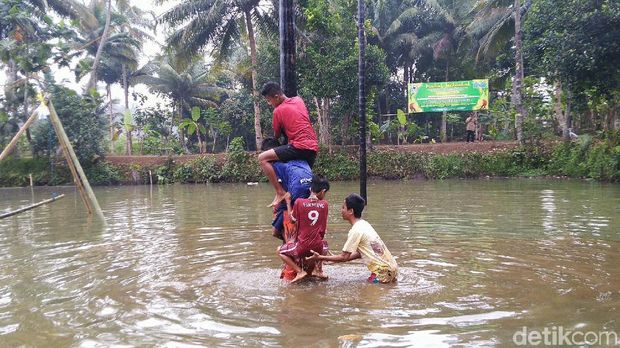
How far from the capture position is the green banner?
82.7ft

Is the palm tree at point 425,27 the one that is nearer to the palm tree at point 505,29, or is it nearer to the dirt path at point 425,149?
the palm tree at point 505,29

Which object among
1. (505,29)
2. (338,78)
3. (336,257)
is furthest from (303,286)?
(505,29)

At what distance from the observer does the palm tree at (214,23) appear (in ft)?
84.0

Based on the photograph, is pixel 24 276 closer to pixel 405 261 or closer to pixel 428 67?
pixel 405 261

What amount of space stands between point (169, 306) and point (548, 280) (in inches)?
152

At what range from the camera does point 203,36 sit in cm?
2653

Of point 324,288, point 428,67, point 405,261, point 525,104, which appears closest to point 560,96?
point 525,104

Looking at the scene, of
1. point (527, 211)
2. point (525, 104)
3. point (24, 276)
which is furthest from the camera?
point (525, 104)

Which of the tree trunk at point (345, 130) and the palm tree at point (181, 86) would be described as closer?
the tree trunk at point (345, 130)

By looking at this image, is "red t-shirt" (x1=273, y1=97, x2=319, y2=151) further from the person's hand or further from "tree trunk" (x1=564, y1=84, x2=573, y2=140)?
"tree trunk" (x1=564, y1=84, x2=573, y2=140)

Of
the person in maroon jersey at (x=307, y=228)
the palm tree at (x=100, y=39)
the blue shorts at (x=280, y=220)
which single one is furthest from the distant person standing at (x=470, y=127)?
the person in maroon jersey at (x=307, y=228)

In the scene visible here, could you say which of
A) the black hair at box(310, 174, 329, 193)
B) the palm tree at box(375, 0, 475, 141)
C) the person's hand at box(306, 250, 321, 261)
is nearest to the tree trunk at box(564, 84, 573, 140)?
the palm tree at box(375, 0, 475, 141)

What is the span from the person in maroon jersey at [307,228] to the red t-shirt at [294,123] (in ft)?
1.33

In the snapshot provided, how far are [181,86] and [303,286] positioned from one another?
30.3 meters
